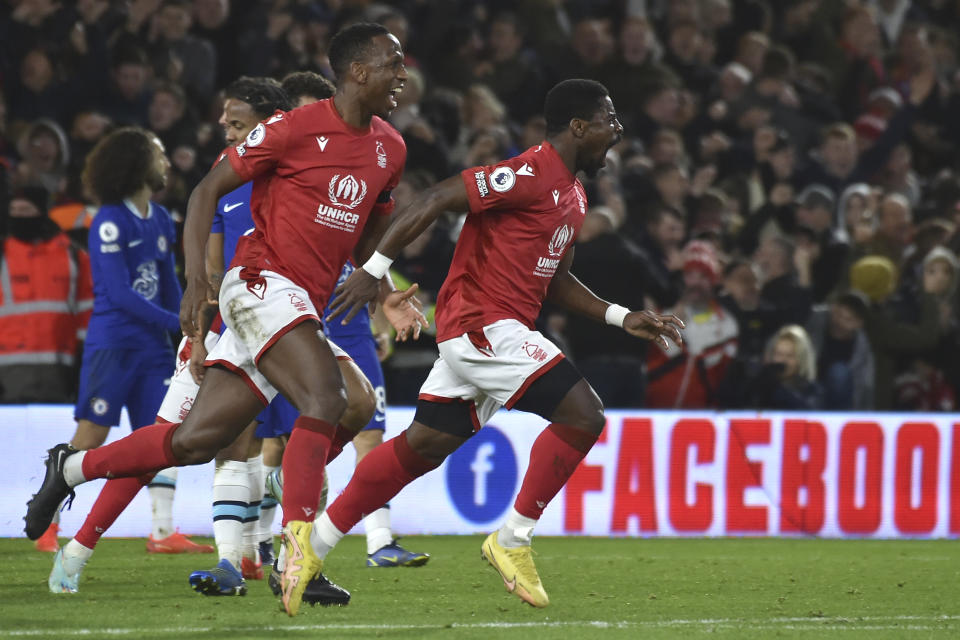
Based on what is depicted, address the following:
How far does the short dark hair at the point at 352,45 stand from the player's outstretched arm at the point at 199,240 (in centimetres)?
59

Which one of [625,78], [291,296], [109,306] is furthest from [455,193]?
[625,78]

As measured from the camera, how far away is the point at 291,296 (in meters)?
5.61

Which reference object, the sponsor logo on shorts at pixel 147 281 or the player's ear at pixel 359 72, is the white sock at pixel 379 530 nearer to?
the sponsor logo on shorts at pixel 147 281

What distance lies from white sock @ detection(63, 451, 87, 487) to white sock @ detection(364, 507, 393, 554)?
2.07 meters

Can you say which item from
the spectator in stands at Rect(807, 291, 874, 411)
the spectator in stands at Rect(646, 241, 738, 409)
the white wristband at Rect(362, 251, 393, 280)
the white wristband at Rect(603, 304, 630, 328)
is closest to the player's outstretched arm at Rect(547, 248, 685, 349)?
the white wristband at Rect(603, 304, 630, 328)

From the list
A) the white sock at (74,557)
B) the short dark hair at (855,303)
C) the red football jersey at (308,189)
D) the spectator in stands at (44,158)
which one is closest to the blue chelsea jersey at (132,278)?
the white sock at (74,557)

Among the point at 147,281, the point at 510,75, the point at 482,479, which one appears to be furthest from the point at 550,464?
the point at 510,75

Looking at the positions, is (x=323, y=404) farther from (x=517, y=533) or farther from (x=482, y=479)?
(x=482, y=479)

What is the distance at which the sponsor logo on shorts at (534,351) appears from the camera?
235 inches

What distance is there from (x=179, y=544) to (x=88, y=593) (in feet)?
6.94

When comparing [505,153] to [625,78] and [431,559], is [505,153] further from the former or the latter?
[431,559]

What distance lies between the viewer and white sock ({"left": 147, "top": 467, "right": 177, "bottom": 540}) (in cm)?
848

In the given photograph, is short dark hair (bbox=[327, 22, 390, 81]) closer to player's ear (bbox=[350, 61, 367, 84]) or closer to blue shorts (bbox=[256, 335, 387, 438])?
player's ear (bbox=[350, 61, 367, 84])

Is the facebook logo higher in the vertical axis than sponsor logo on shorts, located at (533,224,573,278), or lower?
lower
